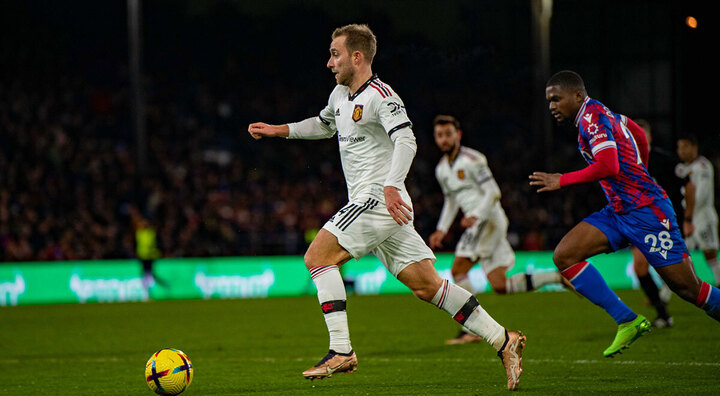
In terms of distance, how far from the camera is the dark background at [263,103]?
21.2m

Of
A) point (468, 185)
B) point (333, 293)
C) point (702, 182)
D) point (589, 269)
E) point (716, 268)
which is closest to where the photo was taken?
point (333, 293)

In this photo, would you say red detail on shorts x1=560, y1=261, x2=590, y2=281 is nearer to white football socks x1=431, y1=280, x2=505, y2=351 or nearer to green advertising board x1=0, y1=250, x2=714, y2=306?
white football socks x1=431, y1=280, x2=505, y2=351

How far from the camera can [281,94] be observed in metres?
29.3

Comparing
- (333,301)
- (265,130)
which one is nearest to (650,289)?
(333,301)

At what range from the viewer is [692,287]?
644cm

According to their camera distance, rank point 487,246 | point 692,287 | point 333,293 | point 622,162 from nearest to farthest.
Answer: point 333,293, point 692,287, point 622,162, point 487,246

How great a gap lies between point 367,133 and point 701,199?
8780 millimetres

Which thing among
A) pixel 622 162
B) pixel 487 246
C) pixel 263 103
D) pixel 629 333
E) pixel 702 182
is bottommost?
pixel 629 333

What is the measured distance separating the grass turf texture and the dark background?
5.80m

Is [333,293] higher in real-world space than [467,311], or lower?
higher

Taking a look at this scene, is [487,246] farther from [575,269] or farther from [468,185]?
[575,269]

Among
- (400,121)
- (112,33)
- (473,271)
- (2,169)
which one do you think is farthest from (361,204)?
(112,33)

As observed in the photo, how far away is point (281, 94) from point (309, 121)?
75.2ft

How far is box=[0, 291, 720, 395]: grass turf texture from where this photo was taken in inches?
263
